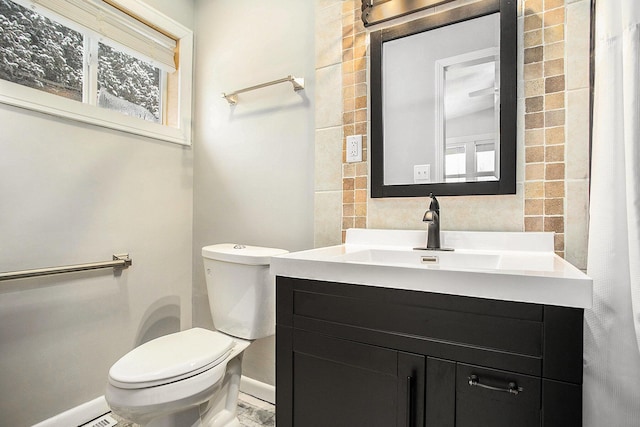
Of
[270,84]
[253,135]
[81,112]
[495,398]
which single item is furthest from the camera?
[253,135]

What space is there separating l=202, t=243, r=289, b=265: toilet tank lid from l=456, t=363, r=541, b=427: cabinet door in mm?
826

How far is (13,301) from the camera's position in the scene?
52.2 inches

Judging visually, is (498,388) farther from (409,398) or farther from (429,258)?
(429,258)

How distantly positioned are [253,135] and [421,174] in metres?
0.96

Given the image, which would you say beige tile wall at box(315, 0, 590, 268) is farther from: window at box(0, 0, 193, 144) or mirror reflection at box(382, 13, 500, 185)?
window at box(0, 0, 193, 144)

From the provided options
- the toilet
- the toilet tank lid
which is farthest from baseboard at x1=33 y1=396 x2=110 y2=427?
the toilet tank lid

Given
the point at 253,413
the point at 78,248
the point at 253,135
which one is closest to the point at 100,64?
the point at 253,135

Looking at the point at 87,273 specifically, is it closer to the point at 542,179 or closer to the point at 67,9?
the point at 67,9

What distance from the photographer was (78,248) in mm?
1527

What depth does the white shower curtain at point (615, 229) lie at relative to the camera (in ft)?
2.36

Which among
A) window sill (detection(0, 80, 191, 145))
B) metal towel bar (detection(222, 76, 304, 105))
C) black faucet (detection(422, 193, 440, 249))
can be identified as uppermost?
metal towel bar (detection(222, 76, 304, 105))

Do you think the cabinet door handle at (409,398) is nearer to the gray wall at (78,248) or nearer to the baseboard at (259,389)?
the baseboard at (259,389)

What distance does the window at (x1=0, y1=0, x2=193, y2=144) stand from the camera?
1405 millimetres

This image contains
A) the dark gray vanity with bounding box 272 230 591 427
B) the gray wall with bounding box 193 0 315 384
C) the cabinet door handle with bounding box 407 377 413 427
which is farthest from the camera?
the gray wall with bounding box 193 0 315 384
